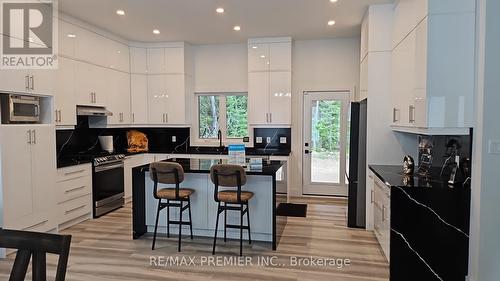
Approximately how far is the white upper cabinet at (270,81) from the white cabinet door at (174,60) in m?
1.27

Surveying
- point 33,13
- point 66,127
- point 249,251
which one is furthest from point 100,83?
point 249,251

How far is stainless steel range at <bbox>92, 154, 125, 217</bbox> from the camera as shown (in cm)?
506

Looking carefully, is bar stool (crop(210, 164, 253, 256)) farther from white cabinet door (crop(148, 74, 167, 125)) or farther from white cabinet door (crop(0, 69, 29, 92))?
white cabinet door (crop(148, 74, 167, 125))

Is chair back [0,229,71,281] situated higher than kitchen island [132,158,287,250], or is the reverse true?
chair back [0,229,71,281]

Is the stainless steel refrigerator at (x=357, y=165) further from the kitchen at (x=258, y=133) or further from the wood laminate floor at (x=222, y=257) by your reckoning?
the wood laminate floor at (x=222, y=257)

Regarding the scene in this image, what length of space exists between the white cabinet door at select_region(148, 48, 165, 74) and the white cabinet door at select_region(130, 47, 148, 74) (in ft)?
0.25

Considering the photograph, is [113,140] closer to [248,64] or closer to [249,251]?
[248,64]

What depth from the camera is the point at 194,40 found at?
6348 mm

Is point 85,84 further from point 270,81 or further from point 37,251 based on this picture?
point 37,251

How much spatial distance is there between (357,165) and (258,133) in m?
2.32

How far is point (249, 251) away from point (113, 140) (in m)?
3.82

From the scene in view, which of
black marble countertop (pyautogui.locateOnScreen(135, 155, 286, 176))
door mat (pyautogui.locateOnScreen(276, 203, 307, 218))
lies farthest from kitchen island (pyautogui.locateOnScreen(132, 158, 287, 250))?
door mat (pyautogui.locateOnScreen(276, 203, 307, 218))

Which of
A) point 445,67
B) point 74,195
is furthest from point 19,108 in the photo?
point 445,67

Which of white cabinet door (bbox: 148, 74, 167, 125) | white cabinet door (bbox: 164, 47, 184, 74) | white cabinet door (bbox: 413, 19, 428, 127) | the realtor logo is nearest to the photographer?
white cabinet door (bbox: 413, 19, 428, 127)
